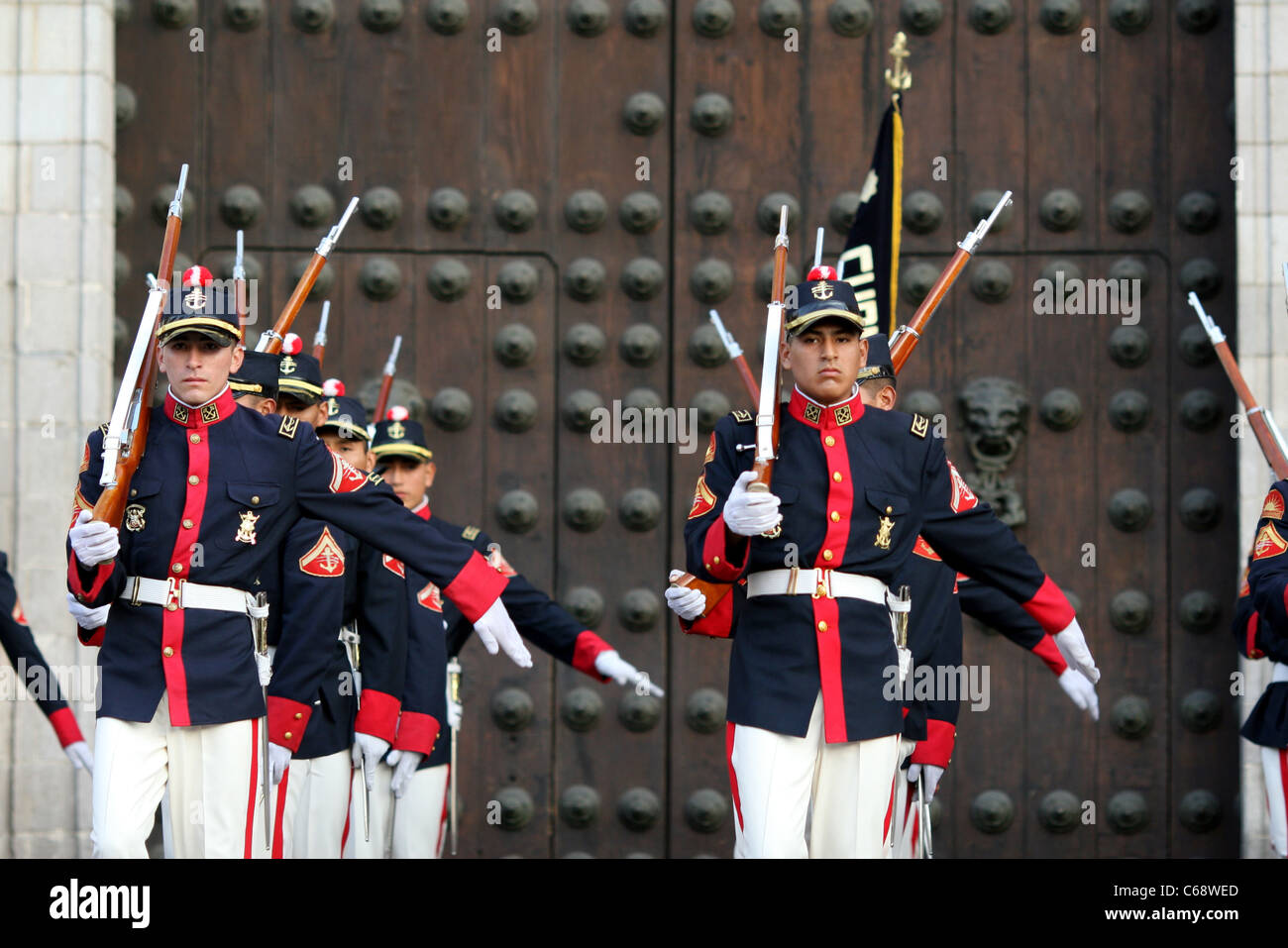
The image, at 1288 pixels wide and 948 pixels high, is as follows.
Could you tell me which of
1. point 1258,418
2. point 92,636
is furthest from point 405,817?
point 1258,418

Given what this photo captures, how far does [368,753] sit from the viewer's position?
711 centimetres

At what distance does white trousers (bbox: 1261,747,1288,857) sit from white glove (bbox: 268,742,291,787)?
2850 millimetres

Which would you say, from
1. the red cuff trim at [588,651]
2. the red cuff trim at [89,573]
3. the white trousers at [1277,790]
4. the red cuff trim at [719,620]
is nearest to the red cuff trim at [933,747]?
the white trousers at [1277,790]

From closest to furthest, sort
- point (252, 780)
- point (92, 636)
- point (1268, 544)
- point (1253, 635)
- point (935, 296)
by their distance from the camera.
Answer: point (252, 780) < point (92, 636) < point (1268, 544) < point (1253, 635) < point (935, 296)

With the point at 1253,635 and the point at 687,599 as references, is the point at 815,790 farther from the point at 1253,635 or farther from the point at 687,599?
the point at 1253,635

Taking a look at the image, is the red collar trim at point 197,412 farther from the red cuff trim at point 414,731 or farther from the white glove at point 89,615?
the red cuff trim at point 414,731

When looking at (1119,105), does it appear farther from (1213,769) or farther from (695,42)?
(1213,769)

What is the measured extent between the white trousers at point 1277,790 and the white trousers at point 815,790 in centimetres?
165

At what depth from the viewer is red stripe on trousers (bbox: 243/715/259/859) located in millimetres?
5723

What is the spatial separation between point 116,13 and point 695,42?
2.09m

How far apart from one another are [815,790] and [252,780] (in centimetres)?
138

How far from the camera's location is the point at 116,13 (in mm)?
8430
